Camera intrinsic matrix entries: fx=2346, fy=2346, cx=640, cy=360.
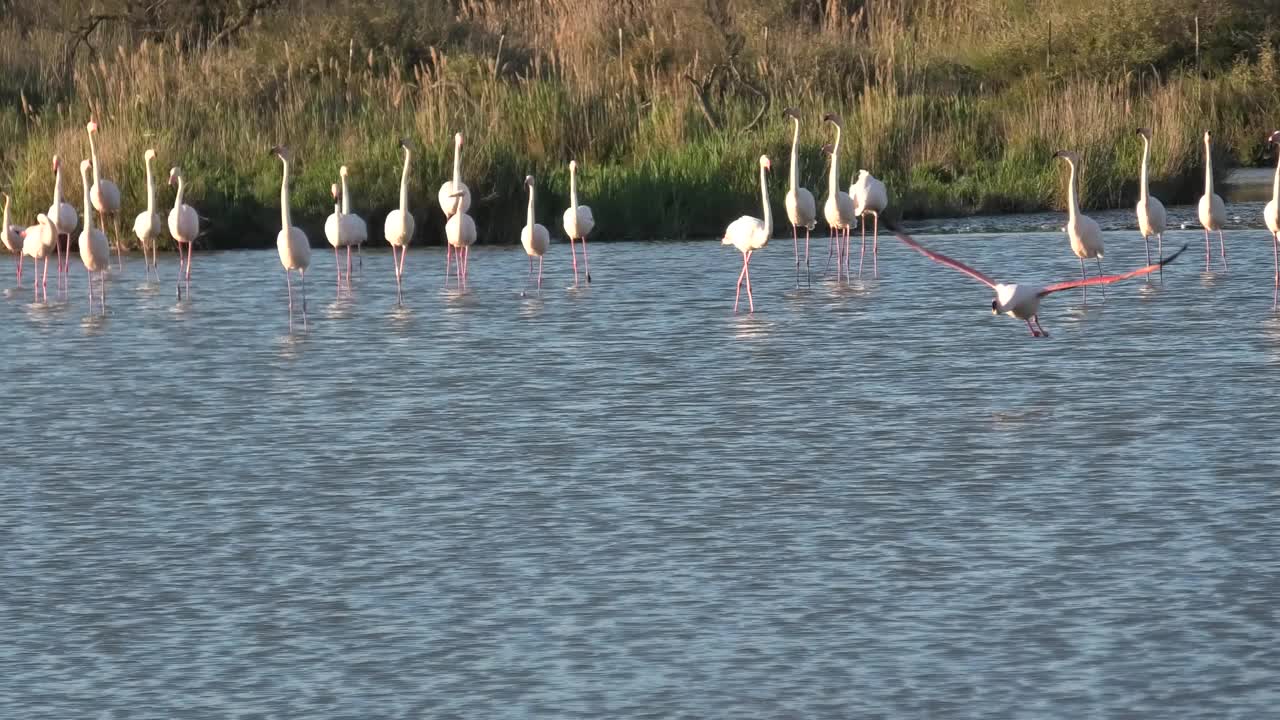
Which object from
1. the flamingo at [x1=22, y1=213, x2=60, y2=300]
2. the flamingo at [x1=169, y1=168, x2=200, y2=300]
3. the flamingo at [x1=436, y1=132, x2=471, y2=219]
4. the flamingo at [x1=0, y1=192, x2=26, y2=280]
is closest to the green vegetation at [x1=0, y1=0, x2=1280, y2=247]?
the flamingo at [x1=0, y1=192, x2=26, y2=280]

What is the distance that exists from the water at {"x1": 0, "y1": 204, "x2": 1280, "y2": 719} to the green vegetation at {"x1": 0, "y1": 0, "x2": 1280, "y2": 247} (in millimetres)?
4297

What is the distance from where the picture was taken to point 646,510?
9109 millimetres

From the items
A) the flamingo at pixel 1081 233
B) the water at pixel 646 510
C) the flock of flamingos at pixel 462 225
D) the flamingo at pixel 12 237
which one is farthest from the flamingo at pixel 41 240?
the flamingo at pixel 1081 233

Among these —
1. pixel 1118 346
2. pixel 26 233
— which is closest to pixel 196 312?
pixel 26 233

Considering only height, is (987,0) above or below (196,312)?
above

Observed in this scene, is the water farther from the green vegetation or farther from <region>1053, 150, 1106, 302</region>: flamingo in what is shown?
the green vegetation

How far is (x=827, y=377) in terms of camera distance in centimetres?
1247

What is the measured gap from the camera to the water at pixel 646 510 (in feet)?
22.3

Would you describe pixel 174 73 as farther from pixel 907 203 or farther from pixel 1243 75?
pixel 1243 75

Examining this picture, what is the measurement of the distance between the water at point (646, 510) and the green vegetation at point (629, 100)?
4.30 metres

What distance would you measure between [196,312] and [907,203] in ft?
24.7

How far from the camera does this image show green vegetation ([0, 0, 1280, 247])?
65.5 ft

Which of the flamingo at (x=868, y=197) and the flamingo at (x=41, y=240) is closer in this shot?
the flamingo at (x=41, y=240)

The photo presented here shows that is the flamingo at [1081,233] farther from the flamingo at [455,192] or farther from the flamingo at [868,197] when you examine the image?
the flamingo at [455,192]
